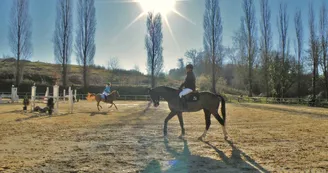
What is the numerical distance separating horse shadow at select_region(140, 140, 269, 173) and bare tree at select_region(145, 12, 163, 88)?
35.6 meters

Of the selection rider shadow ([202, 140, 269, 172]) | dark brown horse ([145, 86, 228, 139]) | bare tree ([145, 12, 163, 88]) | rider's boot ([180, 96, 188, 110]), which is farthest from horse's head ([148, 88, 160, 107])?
bare tree ([145, 12, 163, 88])

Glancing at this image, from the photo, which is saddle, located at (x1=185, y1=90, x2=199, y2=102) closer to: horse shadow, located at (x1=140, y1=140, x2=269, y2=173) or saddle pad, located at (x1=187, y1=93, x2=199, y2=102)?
saddle pad, located at (x1=187, y1=93, x2=199, y2=102)

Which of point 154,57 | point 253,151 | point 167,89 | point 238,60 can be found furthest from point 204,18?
point 253,151

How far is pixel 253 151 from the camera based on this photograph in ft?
22.1

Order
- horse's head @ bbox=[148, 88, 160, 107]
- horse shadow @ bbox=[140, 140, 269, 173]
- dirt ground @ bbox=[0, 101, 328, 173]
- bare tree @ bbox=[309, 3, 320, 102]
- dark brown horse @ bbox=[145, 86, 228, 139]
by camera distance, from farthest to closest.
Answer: bare tree @ bbox=[309, 3, 320, 102], horse's head @ bbox=[148, 88, 160, 107], dark brown horse @ bbox=[145, 86, 228, 139], dirt ground @ bbox=[0, 101, 328, 173], horse shadow @ bbox=[140, 140, 269, 173]

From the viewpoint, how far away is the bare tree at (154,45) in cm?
4191

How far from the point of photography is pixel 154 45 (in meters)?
42.3

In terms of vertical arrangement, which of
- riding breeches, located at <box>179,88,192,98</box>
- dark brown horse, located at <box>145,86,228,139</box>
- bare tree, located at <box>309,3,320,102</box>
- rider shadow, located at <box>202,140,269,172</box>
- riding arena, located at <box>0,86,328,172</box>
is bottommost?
rider shadow, located at <box>202,140,269,172</box>

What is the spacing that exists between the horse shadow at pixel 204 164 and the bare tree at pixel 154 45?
117 feet

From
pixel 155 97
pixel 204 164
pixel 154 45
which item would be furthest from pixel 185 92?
pixel 154 45

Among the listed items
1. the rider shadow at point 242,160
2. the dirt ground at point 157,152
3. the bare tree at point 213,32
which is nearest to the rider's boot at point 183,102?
the dirt ground at point 157,152

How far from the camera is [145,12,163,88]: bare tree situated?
1650 inches

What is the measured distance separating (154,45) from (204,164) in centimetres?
3777

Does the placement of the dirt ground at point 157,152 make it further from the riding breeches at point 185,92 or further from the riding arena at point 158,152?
the riding breeches at point 185,92
